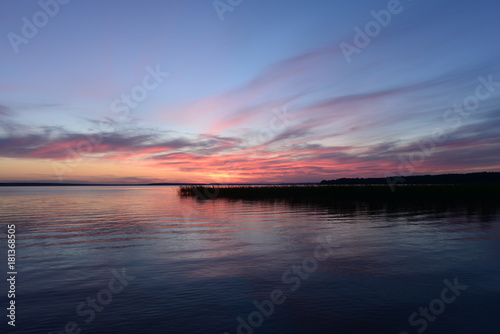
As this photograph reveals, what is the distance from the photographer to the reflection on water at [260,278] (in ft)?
33.3

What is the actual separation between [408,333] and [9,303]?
43.5 ft

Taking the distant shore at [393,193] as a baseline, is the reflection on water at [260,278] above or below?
below

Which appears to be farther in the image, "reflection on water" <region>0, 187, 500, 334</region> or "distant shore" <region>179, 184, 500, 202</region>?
"distant shore" <region>179, 184, 500, 202</region>

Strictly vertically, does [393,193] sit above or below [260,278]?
above

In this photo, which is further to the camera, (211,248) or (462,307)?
(211,248)

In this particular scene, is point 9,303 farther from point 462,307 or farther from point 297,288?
point 462,307

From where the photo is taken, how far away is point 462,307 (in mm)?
11227

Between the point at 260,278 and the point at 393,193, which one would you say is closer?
the point at 260,278

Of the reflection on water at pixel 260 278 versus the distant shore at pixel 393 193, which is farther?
the distant shore at pixel 393 193

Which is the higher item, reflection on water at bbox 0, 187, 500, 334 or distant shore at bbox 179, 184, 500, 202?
distant shore at bbox 179, 184, 500, 202

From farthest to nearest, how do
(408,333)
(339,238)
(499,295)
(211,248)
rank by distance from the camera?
(339,238) < (211,248) < (499,295) < (408,333)

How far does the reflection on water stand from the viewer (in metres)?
10.2

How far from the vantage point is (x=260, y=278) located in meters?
14.4

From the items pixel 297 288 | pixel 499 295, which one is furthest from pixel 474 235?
pixel 297 288
